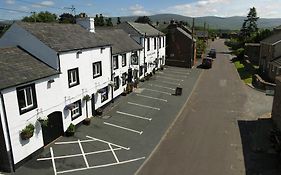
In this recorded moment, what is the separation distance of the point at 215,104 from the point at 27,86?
824 inches

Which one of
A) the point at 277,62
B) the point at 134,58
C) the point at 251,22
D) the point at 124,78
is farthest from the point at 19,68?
the point at 251,22

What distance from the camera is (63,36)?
860 inches

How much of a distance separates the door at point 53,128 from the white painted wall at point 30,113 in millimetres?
617

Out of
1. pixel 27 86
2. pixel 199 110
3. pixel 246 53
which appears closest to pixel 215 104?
pixel 199 110

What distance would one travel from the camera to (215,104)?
29.2 meters

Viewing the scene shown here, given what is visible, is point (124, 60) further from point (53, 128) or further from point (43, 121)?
point (43, 121)

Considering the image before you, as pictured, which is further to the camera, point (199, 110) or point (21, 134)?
point (199, 110)

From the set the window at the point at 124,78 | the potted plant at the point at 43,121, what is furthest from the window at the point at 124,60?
the potted plant at the point at 43,121

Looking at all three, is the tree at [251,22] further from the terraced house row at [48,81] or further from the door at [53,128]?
the door at [53,128]

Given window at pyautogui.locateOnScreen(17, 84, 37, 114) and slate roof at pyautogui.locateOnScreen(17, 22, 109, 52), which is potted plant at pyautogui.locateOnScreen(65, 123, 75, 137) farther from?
slate roof at pyautogui.locateOnScreen(17, 22, 109, 52)

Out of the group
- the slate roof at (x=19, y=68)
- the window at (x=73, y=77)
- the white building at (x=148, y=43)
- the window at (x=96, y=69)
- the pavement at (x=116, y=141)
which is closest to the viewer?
the slate roof at (x=19, y=68)

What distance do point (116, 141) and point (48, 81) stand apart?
6.90 metres

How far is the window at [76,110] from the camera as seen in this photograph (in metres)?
21.4

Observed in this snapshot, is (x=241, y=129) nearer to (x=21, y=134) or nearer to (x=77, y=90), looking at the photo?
(x=77, y=90)
